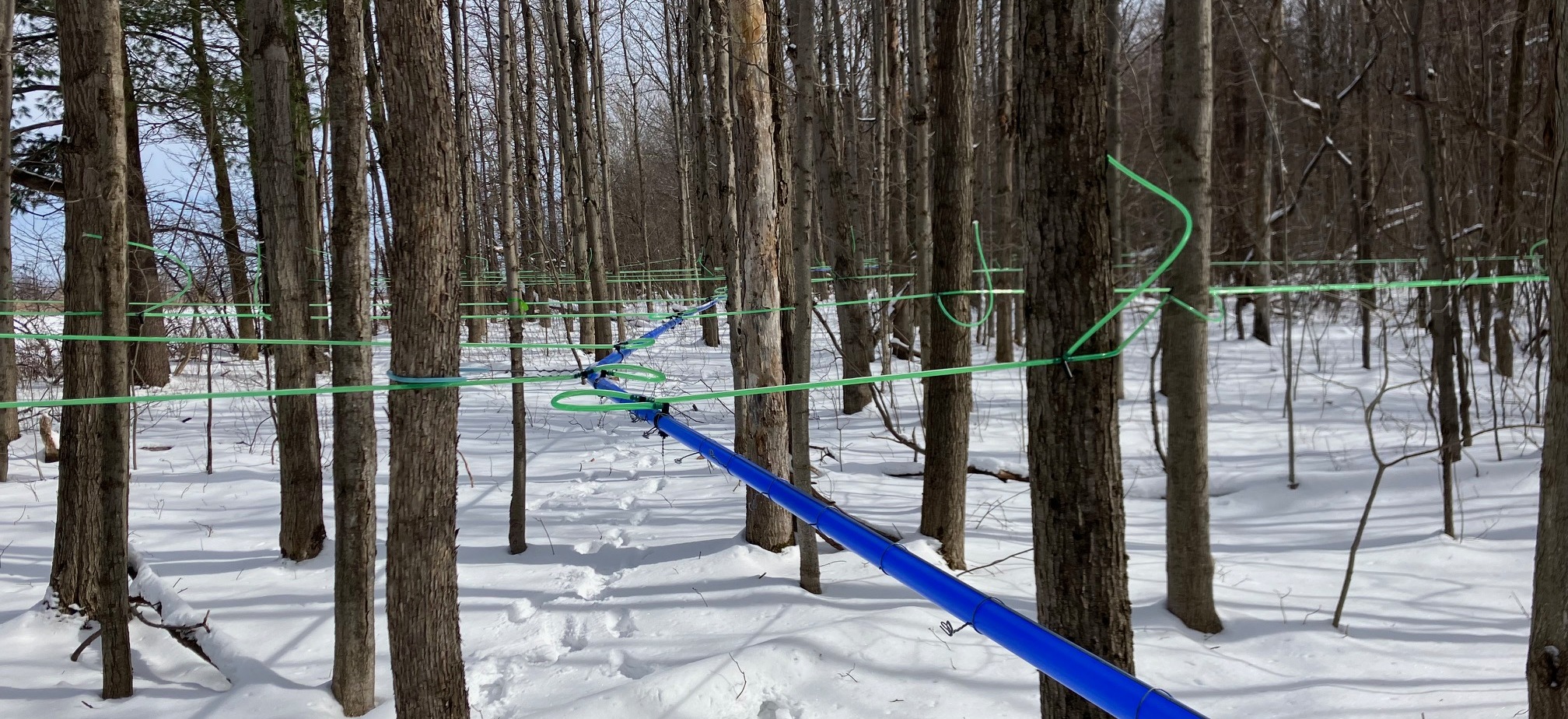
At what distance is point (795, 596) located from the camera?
4020mm

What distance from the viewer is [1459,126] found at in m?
6.41

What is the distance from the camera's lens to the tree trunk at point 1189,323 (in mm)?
3578

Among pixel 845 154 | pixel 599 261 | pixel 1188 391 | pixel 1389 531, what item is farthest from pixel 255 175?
pixel 1389 531

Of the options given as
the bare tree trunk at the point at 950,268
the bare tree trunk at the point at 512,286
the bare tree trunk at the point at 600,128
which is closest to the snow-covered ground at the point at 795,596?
the bare tree trunk at the point at 512,286

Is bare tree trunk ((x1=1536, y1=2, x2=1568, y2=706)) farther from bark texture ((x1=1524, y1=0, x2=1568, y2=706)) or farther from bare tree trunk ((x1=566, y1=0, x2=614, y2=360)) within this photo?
bare tree trunk ((x1=566, y1=0, x2=614, y2=360))

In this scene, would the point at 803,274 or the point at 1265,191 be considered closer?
the point at 803,274

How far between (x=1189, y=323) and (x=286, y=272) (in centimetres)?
457

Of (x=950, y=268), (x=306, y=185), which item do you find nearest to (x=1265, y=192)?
(x=950, y=268)

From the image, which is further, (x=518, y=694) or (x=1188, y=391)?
(x=1188, y=391)

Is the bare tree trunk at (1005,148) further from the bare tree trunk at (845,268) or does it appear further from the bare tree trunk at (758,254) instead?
the bare tree trunk at (758,254)

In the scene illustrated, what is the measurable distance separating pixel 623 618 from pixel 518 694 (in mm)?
690

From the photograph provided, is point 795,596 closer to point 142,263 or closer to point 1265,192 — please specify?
point 1265,192

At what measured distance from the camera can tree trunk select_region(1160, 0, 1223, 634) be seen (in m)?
3.58

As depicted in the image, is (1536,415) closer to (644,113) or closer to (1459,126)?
(1459,126)
